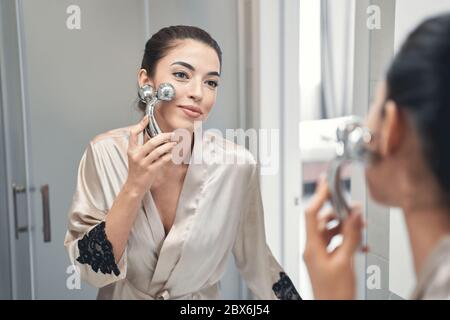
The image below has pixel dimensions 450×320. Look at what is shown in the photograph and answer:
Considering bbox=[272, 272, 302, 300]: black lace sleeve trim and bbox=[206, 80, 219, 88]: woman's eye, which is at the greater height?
bbox=[206, 80, 219, 88]: woman's eye

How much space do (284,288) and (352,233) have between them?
0.36 metres

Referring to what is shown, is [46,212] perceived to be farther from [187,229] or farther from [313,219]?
[313,219]

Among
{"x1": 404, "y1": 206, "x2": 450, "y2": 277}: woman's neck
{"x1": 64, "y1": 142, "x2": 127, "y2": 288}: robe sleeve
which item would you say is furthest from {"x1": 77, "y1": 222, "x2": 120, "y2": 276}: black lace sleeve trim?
{"x1": 404, "y1": 206, "x2": 450, "y2": 277}: woman's neck

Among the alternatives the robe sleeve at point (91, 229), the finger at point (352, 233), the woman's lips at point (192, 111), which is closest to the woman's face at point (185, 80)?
the woman's lips at point (192, 111)

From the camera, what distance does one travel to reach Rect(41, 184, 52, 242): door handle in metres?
0.93

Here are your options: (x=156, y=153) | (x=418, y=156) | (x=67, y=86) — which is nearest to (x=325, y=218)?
(x=418, y=156)

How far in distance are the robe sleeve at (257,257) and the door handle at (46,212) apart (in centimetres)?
35

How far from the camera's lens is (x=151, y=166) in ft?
2.77

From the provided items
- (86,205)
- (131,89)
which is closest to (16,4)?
(131,89)

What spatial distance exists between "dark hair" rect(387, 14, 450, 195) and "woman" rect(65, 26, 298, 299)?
40cm

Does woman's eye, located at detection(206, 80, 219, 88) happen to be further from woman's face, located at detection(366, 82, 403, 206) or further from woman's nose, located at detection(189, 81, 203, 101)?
woman's face, located at detection(366, 82, 403, 206)

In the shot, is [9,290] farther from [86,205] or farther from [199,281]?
[199,281]

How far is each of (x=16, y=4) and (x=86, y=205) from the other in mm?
377

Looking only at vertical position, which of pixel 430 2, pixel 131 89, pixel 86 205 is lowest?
pixel 86 205
